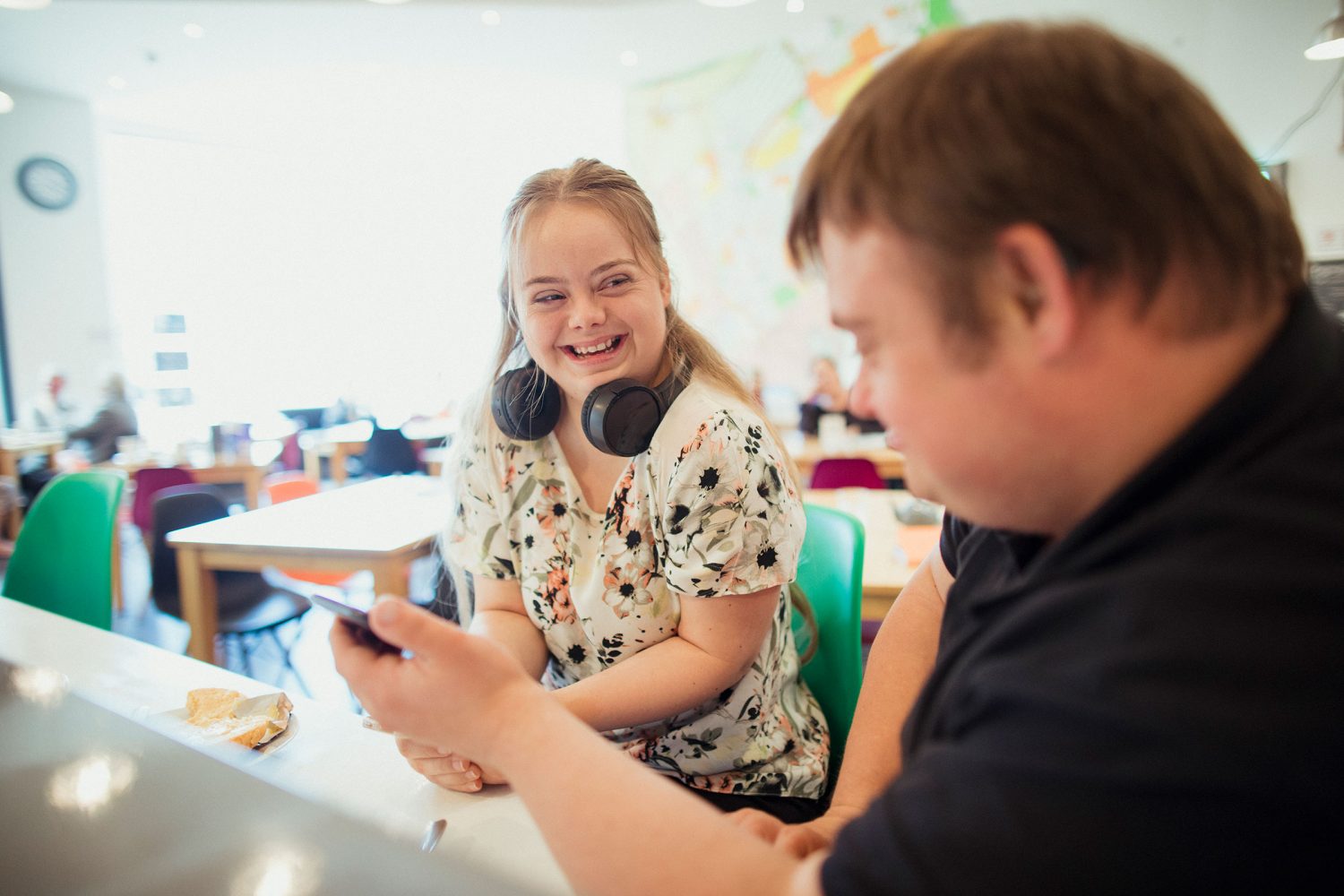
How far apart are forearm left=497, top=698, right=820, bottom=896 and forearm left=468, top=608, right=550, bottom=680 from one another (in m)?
0.64

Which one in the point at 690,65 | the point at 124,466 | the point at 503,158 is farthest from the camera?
the point at 503,158

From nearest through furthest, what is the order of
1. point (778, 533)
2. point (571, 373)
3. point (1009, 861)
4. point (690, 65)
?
point (1009, 861) < point (778, 533) < point (571, 373) < point (690, 65)

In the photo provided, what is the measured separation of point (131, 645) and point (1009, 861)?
1.39m

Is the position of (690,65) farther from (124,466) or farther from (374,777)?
(374,777)

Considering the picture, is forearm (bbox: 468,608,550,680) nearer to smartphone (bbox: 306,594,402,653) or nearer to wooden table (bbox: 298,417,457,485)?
smartphone (bbox: 306,594,402,653)

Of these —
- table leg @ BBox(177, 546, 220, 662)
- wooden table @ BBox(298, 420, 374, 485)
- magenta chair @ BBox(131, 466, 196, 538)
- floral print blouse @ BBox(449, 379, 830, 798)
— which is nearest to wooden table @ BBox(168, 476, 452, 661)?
table leg @ BBox(177, 546, 220, 662)

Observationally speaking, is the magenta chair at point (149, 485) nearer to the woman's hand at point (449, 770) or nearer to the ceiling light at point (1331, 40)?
the woman's hand at point (449, 770)

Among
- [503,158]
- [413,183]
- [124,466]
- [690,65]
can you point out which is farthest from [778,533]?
[413,183]

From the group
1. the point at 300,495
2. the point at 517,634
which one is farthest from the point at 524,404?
the point at 300,495

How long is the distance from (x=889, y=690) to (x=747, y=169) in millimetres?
6442

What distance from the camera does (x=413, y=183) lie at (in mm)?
8945

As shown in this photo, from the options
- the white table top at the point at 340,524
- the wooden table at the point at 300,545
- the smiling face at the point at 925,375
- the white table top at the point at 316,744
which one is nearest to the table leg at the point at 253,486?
the white table top at the point at 340,524

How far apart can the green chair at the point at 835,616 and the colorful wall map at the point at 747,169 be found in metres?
5.18

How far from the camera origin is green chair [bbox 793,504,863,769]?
1338 millimetres
